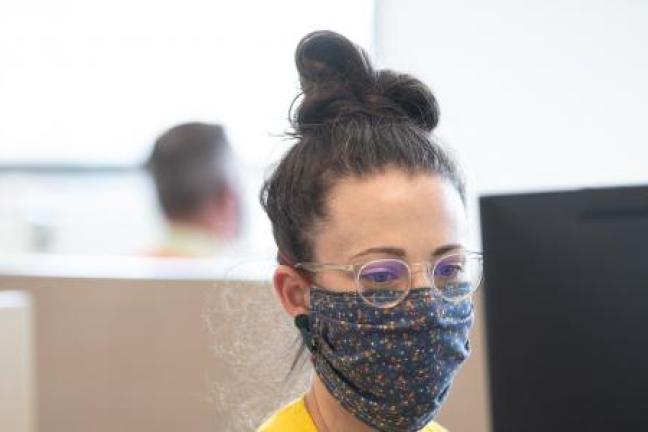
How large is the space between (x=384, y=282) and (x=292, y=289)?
0.52ft

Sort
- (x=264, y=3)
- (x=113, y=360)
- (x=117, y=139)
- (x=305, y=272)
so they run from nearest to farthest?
(x=305, y=272) < (x=113, y=360) < (x=264, y=3) < (x=117, y=139)

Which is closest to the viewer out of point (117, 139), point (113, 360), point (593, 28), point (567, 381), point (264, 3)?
point (567, 381)

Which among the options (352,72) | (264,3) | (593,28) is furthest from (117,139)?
(352,72)

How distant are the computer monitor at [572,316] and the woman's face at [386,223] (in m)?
0.17

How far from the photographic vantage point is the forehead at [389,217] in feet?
3.12

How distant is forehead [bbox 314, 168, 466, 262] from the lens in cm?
95

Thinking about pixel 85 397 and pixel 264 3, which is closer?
pixel 85 397

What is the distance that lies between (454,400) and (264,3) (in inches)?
55.1

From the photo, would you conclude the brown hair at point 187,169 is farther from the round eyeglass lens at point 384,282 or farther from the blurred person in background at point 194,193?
the round eyeglass lens at point 384,282

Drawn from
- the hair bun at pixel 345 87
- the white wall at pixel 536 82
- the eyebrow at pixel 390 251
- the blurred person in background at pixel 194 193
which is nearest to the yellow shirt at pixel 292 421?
the eyebrow at pixel 390 251

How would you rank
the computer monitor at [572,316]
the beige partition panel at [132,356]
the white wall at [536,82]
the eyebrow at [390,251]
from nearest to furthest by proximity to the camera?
the computer monitor at [572,316]
the eyebrow at [390,251]
the beige partition panel at [132,356]
the white wall at [536,82]

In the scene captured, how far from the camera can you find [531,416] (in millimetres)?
777

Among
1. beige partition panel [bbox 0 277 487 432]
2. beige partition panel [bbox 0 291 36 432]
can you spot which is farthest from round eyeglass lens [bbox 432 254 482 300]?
beige partition panel [bbox 0 277 487 432]

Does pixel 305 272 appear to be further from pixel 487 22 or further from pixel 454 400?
pixel 487 22
